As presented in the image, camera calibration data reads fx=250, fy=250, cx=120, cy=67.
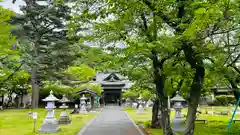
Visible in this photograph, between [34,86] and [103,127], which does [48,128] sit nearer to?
[103,127]

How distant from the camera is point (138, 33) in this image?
10.0 meters

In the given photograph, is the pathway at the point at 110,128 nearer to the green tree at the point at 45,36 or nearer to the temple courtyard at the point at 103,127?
the temple courtyard at the point at 103,127

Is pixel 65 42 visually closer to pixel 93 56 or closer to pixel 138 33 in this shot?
pixel 138 33

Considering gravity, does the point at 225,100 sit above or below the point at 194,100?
below

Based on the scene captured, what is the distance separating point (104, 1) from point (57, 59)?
21553 mm

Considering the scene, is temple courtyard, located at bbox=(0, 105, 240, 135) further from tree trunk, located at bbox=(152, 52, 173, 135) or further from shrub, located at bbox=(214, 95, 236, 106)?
shrub, located at bbox=(214, 95, 236, 106)

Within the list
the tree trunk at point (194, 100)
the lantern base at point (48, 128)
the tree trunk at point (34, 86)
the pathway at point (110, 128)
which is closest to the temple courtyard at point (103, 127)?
the pathway at point (110, 128)

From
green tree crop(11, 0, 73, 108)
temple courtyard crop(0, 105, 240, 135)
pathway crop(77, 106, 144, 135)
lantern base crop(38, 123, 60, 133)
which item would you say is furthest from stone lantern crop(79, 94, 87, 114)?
lantern base crop(38, 123, 60, 133)

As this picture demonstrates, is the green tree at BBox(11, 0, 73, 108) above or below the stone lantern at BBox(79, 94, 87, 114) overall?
above

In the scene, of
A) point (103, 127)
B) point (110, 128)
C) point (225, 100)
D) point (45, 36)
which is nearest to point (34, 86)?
point (45, 36)

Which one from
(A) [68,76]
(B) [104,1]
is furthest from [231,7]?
(A) [68,76]

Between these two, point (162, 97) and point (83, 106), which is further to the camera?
point (83, 106)

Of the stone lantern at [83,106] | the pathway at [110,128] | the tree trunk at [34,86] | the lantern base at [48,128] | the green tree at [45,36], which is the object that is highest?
the green tree at [45,36]

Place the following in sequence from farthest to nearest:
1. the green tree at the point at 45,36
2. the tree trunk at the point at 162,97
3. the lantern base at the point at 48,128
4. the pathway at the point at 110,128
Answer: the green tree at the point at 45,36 → the pathway at the point at 110,128 → the lantern base at the point at 48,128 → the tree trunk at the point at 162,97
